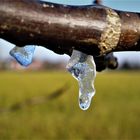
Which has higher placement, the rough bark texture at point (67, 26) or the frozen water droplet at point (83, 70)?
the rough bark texture at point (67, 26)

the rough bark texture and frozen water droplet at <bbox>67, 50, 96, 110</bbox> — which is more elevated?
the rough bark texture

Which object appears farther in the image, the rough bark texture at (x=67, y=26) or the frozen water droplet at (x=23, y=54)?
the frozen water droplet at (x=23, y=54)

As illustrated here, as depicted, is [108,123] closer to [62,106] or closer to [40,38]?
[62,106]

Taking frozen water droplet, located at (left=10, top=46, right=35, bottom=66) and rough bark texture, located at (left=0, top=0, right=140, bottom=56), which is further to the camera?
frozen water droplet, located at (left=10, top=46, right=35, bottom=66)

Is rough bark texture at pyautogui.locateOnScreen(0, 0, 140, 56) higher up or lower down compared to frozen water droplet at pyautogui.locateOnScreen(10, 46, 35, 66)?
higher up

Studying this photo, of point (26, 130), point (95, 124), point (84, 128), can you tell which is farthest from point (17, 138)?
point (95, 124)
